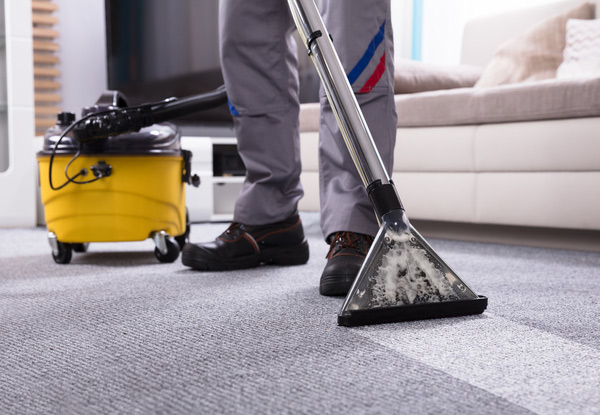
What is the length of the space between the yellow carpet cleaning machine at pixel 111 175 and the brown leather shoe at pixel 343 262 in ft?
1.81

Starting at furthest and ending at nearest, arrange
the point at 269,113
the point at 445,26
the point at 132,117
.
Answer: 1. the point at 445,26
2. the point at 132,117
3. the point at 269,113

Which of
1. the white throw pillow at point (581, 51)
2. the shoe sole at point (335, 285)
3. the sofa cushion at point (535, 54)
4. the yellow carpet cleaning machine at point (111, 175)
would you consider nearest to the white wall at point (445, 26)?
the sofa cushion at point (535, 54)

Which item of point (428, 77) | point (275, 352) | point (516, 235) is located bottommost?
point (516, 235)

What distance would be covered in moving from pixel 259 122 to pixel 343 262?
42 cm

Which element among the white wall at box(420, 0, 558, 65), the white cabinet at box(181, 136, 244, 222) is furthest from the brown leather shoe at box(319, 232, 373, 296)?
the white wall at box(420, 0, 558, 65)

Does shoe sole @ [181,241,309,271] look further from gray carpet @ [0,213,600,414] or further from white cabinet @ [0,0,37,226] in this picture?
white cabinet @ [0,0,37,226]

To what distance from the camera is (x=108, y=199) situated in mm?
1449

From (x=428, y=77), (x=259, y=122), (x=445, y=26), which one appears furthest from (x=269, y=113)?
(x=445, y=26)

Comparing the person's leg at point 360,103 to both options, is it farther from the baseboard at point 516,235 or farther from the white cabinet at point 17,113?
the white cabinet at point 17,113

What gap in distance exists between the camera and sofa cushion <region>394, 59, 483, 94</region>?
7.73ft

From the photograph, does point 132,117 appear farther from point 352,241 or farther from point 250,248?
point 352,241

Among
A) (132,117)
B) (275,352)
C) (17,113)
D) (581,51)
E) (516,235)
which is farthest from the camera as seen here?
(17,113)

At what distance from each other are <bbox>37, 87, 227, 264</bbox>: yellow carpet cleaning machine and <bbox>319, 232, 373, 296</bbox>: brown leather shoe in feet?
1.81

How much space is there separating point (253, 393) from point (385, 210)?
334 mm
